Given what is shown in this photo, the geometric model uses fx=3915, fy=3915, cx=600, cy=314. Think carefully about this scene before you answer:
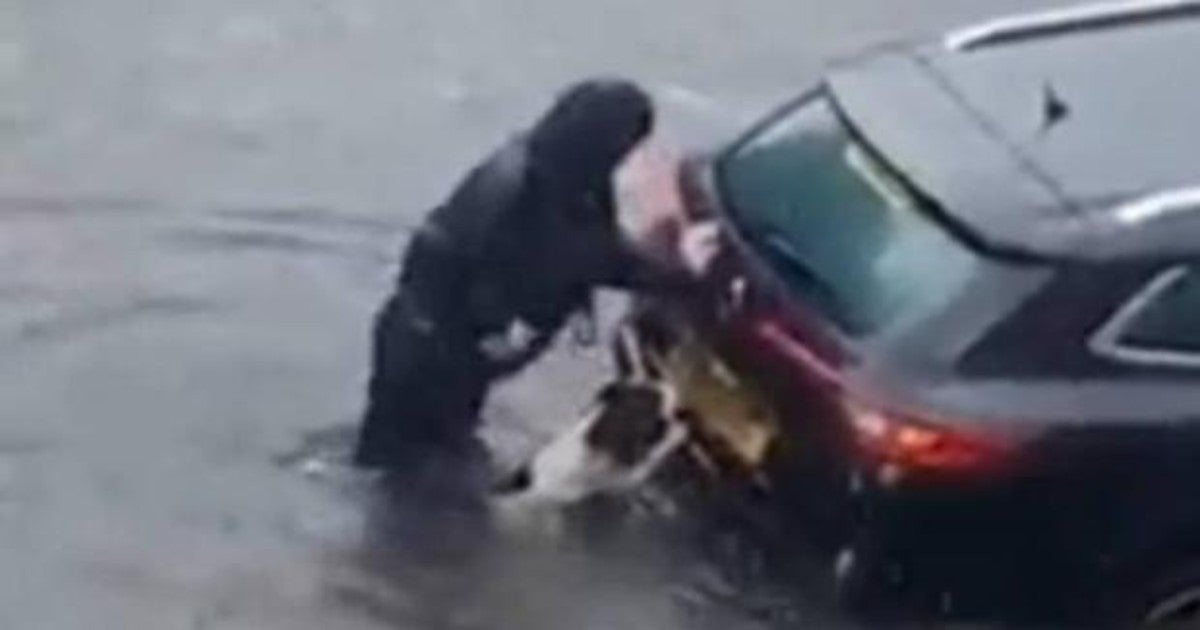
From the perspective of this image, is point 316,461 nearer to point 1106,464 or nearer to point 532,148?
point 532,148

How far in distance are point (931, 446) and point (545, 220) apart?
2033mm

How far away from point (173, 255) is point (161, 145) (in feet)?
4.87

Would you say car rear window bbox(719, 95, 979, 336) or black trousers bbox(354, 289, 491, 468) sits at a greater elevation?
black trousers bbox(354, 289, 491, 468)

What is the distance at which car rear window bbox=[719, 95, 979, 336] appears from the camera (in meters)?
9.86

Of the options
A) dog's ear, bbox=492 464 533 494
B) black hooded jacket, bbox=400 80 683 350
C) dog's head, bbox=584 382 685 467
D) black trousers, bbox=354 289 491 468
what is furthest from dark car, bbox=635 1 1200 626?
black trousers, bbox=354 289 491 468

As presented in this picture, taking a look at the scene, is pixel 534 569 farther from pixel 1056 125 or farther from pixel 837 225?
pixel 1056 125

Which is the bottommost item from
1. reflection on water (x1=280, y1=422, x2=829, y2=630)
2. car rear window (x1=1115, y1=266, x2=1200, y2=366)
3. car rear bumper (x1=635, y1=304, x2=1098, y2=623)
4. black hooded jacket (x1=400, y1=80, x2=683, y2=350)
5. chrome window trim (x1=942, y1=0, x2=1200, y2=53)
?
car rear bumper (x1=635, y1=304, x2=1098, y2=623)

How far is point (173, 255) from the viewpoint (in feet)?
46.6

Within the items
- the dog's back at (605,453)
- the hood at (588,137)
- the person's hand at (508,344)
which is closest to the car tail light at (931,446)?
the dog's back at (605,453)

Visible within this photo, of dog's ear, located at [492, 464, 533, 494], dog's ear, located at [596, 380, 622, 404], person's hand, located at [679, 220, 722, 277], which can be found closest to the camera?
person's hand, located at [679, 220, 722, 277]

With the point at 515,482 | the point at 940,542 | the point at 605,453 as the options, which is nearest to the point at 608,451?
the point at 605,453

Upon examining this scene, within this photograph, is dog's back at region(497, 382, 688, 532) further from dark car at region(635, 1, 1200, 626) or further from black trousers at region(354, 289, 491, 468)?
dark car at region(635, 1, 1200, 626)

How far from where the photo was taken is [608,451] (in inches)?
444

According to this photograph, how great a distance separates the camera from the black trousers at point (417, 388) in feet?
38.1
